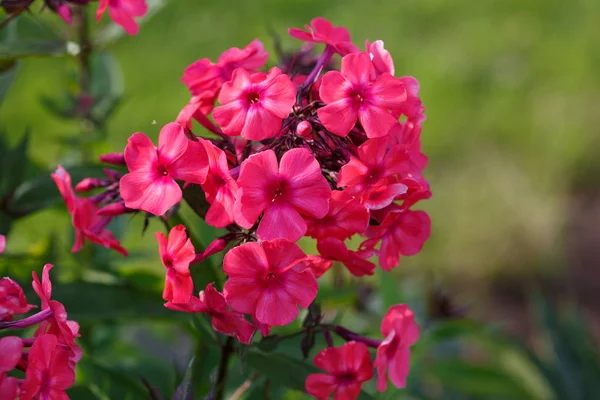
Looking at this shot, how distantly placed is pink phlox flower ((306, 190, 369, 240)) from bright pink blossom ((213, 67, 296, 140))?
0.10 meters

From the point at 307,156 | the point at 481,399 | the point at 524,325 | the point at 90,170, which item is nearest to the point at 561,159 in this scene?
the point at 524,325

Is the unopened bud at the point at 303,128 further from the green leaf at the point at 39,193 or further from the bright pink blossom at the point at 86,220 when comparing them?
the green leaf at the point at 39,193

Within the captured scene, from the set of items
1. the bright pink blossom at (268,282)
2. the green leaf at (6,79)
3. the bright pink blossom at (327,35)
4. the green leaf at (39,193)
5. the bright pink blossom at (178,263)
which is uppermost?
the bright pink blossom at (327,35)

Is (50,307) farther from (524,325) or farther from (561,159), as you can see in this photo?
(561,159)

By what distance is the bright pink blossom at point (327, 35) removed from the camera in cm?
102

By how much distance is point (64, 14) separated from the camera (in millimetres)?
1104

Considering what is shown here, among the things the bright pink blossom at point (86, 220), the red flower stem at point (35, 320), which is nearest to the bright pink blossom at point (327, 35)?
the bright pink blossom at point (86, 220)

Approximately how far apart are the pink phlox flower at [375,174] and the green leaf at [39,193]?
1.78 ft

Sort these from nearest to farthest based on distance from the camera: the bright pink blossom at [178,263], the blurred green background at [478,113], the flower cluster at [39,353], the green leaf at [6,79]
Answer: the flower cluster at [39,353] → the bright pink blossom at [178,263] → the green leaf at [6,79] → the blurred green background at [478,113]

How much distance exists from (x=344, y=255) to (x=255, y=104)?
0.19 m

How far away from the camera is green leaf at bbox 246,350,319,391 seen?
1.03m

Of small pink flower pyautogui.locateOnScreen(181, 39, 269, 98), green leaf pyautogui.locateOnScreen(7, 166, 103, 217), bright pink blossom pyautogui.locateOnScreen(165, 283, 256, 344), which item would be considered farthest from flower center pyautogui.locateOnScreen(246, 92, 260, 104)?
green leaf pyautogui.locateOnScreen(7, 166, 103, 217)

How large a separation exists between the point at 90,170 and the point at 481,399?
3.85ft

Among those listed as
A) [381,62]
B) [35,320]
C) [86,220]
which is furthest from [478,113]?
[35,320]
